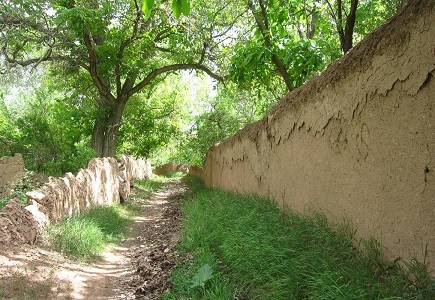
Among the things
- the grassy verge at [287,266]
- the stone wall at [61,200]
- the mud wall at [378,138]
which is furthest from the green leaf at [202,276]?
the stone wall at [61,200]

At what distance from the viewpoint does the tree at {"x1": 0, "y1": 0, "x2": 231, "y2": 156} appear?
13.0 metres

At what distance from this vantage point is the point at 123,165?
1595 cm

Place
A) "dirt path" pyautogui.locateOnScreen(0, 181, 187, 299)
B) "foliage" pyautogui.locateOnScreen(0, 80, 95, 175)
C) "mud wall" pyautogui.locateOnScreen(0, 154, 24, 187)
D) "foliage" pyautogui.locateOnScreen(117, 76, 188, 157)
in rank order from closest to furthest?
"dirt path" pyautogui.locateOnScreen(0, 181, 187, 299)
"mud wall" pyautogui.locateOnScreen(0, 154, 24, 187)
"foliage" pyautogui.locateOnScreen(0, 80, 95, 175)
"foliage" pyautogui.locateOnScreen(117, 76, 188, 157)

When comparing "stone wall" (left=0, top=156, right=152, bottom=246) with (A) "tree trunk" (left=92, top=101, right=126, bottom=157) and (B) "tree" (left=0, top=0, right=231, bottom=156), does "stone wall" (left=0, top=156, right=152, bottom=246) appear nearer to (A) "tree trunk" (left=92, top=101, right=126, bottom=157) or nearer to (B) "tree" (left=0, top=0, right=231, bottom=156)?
(B) "tree" (left=0, top=0, right=231, bottom=156)

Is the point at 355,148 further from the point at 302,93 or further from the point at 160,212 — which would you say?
the point at 160,212

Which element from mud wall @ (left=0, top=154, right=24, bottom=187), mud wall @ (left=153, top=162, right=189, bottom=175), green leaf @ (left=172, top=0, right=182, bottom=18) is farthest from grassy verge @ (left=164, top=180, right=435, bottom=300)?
mud wall @ (left=153, top=162, right=189, bottom=175)

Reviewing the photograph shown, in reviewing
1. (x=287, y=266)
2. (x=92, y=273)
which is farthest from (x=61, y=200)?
(x=287, y=266)

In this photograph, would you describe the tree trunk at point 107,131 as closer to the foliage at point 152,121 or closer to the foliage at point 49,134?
the foliage at point 49,134

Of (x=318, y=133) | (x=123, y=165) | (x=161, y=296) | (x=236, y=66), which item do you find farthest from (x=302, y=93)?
(x=123, y=165)

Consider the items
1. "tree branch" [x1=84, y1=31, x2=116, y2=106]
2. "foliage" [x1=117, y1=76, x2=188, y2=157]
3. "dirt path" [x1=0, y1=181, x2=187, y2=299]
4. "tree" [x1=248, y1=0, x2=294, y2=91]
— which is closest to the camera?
"dirt path" [x1=0, y1=181, x2=187, y2=299]

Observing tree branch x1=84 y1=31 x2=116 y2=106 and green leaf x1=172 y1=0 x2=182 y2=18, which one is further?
tree branch x1=84 y1=31 x2=116 y2=106

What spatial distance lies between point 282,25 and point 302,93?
372 centimetres

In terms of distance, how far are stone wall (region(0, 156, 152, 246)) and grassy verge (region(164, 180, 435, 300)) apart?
241 centimetres

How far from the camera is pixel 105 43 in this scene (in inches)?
619
